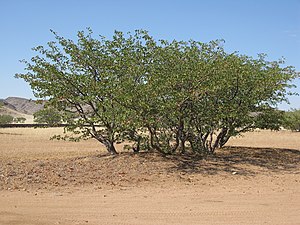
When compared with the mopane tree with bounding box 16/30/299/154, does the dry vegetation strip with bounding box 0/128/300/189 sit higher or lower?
lower

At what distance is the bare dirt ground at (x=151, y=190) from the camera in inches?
288

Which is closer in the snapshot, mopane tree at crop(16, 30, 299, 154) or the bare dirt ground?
the bare dirt ground

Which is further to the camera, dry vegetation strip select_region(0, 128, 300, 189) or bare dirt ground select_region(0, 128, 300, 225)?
dry vegetation strip select_region(0, 128, 300, 189)

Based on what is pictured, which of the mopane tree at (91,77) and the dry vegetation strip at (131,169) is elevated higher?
the mopane tree at (91,77)

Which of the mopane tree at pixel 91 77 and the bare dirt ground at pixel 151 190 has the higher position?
the mopane tree at pixel 91 77

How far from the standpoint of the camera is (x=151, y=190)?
10094 mm

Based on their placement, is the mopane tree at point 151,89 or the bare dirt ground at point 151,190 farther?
the mopane tree at point 151,89

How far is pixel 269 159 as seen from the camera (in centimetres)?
1569

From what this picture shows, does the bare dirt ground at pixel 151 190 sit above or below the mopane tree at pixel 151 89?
below

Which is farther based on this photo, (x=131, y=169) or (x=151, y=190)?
(x=131, y=169)

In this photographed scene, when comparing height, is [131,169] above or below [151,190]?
above

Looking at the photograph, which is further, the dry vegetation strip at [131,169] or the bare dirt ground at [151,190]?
the dry vegetation strip at [131,169]

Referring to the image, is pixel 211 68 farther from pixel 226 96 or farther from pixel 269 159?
pixel 269 159

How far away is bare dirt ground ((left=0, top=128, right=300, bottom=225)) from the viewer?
24.0 feet
